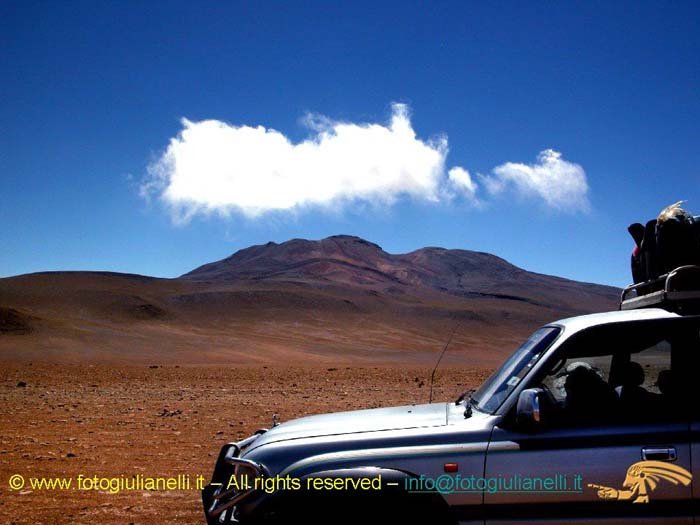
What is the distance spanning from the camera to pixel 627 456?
3143 mm

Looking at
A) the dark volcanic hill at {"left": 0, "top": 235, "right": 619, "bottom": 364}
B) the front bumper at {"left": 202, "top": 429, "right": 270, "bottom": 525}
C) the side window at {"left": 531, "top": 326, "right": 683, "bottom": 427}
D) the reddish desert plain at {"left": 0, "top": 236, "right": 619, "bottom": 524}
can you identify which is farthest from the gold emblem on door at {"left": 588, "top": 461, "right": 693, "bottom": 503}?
the dark volcanic hill at {"left": 0, "top": 235, "right": 619, "bottom": 364}

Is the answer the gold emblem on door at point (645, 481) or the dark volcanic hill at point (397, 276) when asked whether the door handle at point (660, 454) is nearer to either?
the gold emblem on door at point (645, 481)

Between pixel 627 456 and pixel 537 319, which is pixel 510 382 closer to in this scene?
pixel 627 456

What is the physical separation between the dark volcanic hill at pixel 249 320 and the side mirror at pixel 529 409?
35.5 metres

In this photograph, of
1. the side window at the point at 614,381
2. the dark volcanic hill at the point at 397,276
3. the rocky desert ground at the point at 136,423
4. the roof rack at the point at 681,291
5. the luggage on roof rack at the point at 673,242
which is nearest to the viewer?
the side window at the point at 614,381

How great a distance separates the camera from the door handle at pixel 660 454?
312 cm

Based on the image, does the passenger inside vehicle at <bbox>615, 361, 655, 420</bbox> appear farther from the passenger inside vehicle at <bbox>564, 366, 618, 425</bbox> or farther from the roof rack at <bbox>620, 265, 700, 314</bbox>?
the roof rack at <bbox>620, 265, 700, 314</bbox>

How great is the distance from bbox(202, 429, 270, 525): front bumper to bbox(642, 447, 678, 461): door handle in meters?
1.84

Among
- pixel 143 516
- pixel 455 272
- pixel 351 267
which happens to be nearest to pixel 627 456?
pixel 143 516

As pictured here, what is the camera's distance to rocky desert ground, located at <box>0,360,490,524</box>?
20.0ft

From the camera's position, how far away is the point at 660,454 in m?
3.12

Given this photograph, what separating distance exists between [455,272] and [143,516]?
18931 centimetres

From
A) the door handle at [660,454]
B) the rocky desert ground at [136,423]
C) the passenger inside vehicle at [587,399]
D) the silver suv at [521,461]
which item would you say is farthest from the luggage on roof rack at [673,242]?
the rocky desert ground at [136,423]

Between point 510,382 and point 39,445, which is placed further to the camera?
point 39,445
